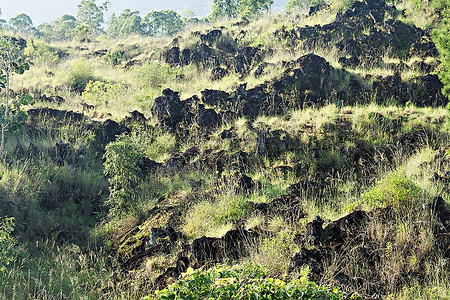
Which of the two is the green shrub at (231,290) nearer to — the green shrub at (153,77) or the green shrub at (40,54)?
the green shrub at (153,77)

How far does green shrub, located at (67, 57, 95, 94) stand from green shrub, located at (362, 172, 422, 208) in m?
11.4

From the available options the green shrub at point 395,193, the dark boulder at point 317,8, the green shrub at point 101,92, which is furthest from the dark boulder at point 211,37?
the green shrub at point 395,193

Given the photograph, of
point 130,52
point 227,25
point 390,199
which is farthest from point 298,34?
point 390,199

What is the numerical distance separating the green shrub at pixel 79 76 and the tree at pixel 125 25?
3091 centimetres

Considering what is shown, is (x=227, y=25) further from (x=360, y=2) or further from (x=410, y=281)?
(x=410, y=281)

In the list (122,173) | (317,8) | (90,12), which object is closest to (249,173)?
(122,173)

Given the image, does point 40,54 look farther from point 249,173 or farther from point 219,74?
point 249,173

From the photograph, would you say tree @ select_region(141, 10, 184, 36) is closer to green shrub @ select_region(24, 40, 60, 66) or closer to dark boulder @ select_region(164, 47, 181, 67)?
green shrub @ select_region(24, 40, 60, 66)

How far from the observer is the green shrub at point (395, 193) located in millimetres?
5152

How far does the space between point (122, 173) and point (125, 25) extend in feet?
158

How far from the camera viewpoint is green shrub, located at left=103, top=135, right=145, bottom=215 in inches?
273

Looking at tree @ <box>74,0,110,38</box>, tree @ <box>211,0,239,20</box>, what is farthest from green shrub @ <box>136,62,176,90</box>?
tree @ <box>74,0,110,38</box>

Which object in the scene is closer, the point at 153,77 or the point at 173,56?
the point at 153,77

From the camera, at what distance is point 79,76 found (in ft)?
46.4
